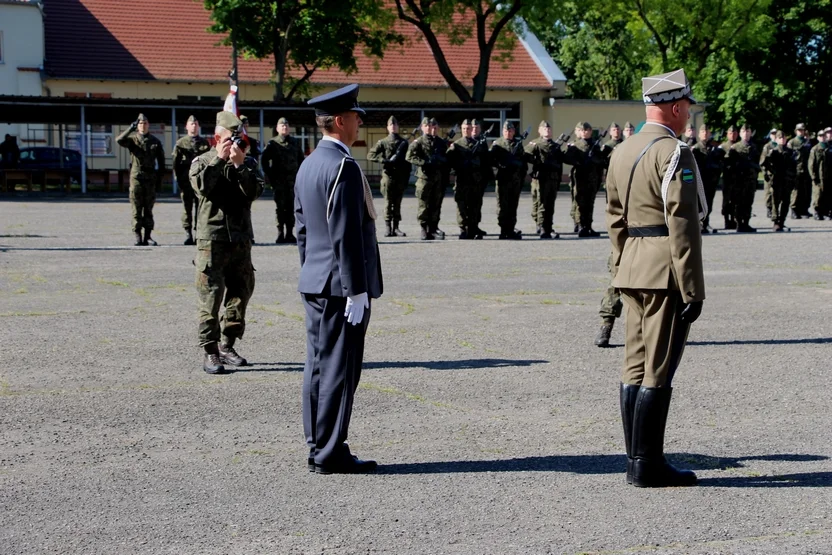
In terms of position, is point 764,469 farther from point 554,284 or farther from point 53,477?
point 554,284

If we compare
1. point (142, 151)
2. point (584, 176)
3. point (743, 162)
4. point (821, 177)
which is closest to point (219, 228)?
point (142, 151)

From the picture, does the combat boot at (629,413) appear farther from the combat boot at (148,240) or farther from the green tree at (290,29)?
the green tree at (290,29)

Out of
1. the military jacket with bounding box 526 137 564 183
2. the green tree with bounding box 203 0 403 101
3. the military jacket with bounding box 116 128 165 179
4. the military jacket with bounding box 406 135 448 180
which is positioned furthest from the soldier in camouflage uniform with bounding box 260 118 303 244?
the green tree with bounding box 203 0 403 101

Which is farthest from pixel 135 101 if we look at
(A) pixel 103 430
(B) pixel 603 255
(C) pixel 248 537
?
(C) pixel 248 537

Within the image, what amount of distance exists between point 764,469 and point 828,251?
13.2 metres

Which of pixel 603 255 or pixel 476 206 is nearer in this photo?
pixel 603 255

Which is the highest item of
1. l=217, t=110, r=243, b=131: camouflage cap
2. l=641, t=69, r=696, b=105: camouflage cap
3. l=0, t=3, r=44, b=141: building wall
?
l=0, t=3, r=44, b=141: building wall

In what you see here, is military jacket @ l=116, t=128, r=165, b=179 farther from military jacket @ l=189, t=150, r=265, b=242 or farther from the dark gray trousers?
the dark gray trousers

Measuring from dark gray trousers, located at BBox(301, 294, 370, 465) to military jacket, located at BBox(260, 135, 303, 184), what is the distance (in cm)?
1333

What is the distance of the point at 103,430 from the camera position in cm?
704

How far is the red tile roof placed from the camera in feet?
156

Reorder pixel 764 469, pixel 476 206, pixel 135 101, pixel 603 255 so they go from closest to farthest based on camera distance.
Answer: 1. pixel 764 469
2. pixel 603 255
3. pixel 476 206
4. pixel 135 101

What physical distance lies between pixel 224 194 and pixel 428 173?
1201 centimetres

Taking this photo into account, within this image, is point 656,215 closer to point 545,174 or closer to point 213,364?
point 213,364
